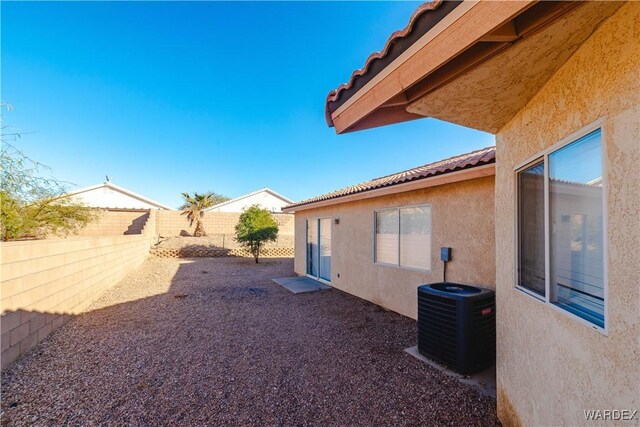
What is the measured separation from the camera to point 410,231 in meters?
6.32

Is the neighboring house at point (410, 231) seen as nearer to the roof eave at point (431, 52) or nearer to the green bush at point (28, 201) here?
the roof eave at point (431, 52)

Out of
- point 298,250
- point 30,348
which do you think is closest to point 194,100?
point 298,250

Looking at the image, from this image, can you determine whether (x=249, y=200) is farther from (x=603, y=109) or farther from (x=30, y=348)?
(x=603, y=109)

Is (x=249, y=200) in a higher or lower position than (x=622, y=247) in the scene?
higher

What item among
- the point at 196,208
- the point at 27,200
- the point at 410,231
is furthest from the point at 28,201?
the point at 196,208

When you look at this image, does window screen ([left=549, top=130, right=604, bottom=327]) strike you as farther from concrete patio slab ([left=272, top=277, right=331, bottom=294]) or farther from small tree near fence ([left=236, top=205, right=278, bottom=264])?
small tree near fence ([left=236, top=205, right=278, bottom=264])

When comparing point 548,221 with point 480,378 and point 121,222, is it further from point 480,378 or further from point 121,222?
point 121,222

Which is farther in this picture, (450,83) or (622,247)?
(450,83)

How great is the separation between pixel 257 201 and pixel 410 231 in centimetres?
3192

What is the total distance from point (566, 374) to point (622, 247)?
1.04 meters

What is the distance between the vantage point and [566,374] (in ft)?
5.97

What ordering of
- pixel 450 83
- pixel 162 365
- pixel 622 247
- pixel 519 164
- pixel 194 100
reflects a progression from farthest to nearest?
pixel 194 100, pixel 162 365, pixel 519 164, pixel 450 83, pixel 622 247

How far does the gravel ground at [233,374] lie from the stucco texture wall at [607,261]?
1.25 metres

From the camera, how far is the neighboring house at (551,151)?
1385mm
